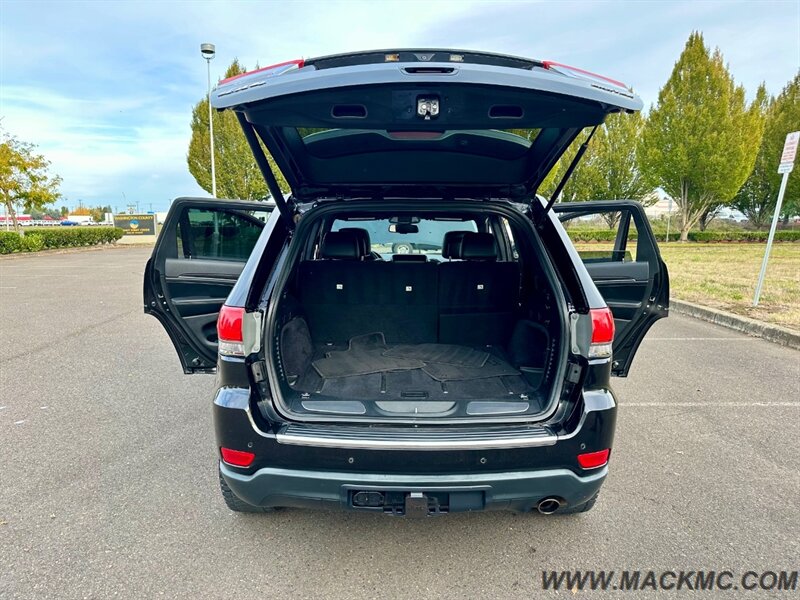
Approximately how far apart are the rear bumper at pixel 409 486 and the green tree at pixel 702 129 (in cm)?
2744

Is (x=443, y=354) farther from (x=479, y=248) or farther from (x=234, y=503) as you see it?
(x=234, y=503)

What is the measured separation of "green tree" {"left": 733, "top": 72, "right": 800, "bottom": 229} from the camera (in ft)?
92.3

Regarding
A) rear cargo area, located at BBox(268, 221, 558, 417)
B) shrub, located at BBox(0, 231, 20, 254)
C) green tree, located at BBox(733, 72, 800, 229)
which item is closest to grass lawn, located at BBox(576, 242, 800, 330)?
rear cargo area, located at BBox(268, 221, 558, 417)

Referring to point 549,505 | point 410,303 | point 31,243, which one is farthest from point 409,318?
point 31,243

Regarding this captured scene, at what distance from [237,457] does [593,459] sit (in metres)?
1.39

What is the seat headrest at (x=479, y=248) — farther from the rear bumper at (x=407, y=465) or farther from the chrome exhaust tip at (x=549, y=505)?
the chrome exhaust tip at (x=549, y=505)

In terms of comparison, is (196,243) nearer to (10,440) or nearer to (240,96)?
(10,440)

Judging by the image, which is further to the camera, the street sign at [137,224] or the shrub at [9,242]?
the street sign at [137,224]

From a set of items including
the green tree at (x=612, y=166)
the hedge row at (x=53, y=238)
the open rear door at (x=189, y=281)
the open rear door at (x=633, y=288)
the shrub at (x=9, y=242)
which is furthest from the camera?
the green tree at (x=612, y=166)

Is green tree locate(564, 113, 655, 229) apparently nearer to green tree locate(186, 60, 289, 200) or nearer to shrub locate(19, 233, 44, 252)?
green tree locate(186, 60, 289, 200)

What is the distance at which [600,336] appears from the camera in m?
2.01

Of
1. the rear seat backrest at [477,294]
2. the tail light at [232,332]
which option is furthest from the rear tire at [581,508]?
the tail light at [232,332]

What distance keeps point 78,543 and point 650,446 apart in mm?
3238

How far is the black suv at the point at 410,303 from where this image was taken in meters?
1.83
